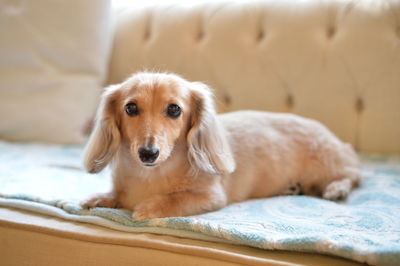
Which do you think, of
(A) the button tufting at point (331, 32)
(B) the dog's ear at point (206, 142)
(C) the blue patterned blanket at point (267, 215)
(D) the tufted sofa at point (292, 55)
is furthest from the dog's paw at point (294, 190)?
(A) the button tufting at point (331, 32)

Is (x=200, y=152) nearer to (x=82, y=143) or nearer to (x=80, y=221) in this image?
(x=80, y=221)

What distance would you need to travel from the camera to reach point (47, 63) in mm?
2143

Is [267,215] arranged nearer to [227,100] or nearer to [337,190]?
[337,190]

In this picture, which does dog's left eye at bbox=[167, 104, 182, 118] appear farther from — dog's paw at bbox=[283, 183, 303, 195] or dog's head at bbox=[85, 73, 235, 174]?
dog's paw at bbox=[283, 183, 303, 195]

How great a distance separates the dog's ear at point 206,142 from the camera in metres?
1.33

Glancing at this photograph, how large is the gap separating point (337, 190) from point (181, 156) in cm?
59

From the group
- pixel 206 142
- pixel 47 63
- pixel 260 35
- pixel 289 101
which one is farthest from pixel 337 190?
pixel 47 63

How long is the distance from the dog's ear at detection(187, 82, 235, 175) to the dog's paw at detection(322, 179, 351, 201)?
0.40 m

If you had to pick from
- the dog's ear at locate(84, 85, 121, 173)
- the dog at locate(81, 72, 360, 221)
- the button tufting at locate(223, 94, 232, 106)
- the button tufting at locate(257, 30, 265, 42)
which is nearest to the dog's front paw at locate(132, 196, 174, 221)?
the dog at locate(81, 72, 360, 221)

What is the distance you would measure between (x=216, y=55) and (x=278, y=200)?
0.94 meters

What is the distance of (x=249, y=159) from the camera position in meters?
1.57

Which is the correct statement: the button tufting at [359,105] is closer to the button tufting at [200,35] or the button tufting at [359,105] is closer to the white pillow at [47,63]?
the button tufting at [200,35]

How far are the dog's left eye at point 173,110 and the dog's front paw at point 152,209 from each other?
259mm

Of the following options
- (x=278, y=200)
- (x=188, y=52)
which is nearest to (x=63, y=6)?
(x=188, y=52)
